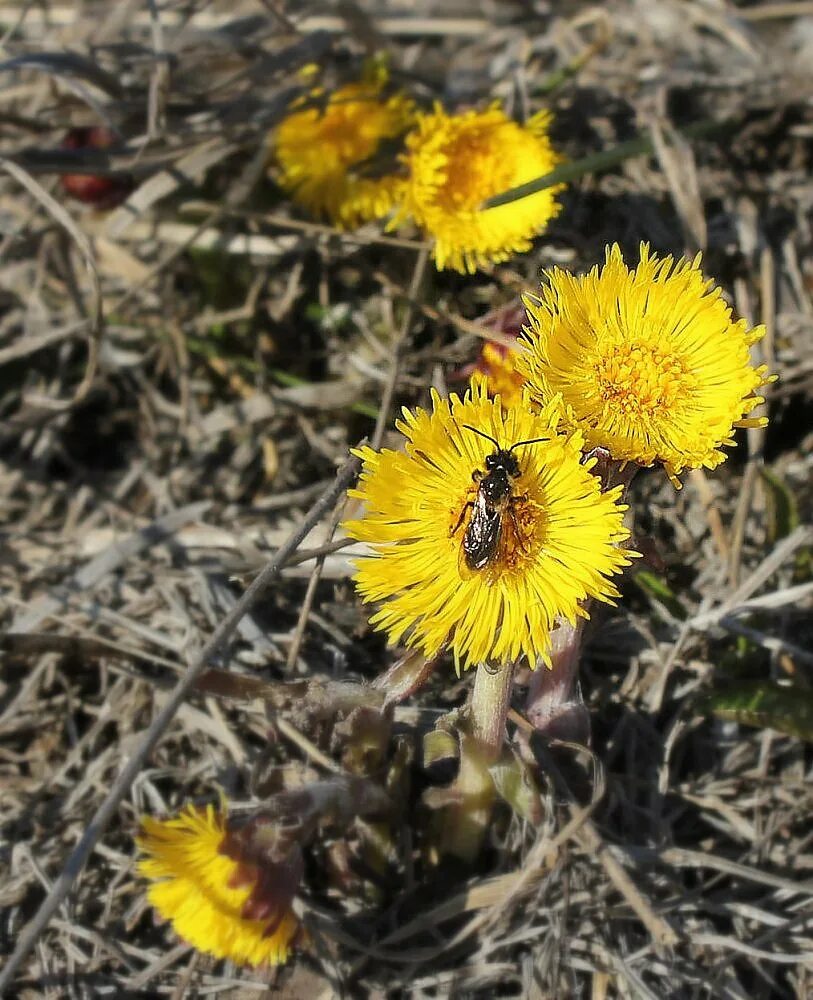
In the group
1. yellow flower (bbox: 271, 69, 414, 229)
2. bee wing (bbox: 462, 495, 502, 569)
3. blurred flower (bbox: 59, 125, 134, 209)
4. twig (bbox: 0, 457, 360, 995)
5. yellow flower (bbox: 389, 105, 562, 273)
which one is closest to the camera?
twig (bbox: 0, 457, 360, 995)

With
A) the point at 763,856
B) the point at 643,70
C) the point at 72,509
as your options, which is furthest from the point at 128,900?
the point at 643,70

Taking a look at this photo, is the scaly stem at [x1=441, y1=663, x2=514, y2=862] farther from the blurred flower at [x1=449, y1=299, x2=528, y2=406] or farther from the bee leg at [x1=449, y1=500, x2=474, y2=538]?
the blurred flower at [x1=449, y1=299, x2=528, y2=406]

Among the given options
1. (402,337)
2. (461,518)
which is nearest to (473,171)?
(402,337)

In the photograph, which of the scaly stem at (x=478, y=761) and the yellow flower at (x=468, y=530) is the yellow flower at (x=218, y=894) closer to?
the scaly stem at (x=478, y=761)

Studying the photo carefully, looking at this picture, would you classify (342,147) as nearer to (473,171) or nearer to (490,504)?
(473,171)

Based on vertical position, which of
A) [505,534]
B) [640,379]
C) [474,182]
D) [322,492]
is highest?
[474,182]

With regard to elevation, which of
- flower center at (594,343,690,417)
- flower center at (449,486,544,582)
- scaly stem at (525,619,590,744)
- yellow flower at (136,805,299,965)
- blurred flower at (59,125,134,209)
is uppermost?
blurred flower at (59,125,134,209)

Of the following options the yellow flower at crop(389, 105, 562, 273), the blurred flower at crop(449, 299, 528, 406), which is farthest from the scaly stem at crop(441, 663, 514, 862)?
the yellow flower at crop(389, 105, 562, 273)
